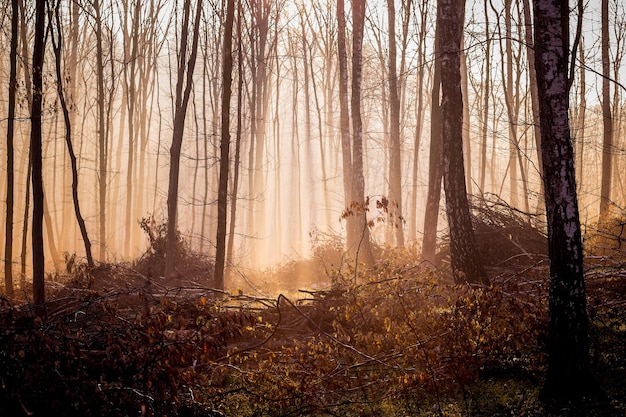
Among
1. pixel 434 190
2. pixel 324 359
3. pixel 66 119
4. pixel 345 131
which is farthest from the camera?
pixel 345 131

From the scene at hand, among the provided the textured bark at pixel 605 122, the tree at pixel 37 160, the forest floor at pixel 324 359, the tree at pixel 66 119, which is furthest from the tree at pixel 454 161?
the textured bark at pixel 605 122

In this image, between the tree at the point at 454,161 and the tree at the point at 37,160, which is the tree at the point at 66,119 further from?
the tree at the point at 454,161

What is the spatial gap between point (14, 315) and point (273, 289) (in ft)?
29.6

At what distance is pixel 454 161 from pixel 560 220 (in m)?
3.80

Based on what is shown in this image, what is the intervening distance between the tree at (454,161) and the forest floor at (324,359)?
30.7 inches

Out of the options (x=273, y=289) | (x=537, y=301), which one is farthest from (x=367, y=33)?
(x=537, y=301)

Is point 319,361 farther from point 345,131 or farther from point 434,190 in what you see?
point 345,131

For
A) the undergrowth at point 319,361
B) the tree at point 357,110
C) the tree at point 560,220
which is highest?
the tree at point 357,110

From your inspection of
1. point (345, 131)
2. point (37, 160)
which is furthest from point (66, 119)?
point (345, 131)

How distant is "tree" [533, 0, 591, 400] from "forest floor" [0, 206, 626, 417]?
340mm

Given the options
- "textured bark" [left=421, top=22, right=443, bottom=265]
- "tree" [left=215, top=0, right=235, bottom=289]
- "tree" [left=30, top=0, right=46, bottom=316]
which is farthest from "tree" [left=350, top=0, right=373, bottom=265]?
"tree" [left=30, top=0, right=46, bottom=316]

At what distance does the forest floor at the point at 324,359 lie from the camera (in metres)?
4.20

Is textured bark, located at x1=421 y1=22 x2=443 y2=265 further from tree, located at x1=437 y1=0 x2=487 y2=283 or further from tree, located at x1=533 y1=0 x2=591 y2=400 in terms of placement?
tree, located at x1=533 y1=0 x2=591 y2=400

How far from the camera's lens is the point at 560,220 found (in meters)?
4.52
